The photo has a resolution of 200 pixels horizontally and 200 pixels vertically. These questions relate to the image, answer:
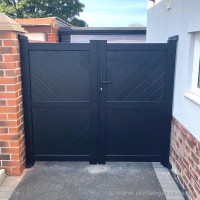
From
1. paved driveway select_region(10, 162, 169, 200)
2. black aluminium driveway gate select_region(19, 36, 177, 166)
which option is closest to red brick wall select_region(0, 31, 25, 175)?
black aluminium driveway gate select_region(19, 36, 177, 166)

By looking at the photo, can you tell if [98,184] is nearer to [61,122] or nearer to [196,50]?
[61,122]

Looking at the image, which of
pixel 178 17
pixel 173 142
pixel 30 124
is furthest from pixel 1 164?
pixel 178 17

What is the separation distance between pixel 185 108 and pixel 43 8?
21214 millimetres

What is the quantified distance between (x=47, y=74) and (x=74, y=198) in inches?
82.0

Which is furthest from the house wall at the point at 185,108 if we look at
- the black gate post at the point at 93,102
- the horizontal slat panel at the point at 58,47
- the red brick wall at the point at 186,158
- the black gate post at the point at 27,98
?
the black gate post at the point at 27,98

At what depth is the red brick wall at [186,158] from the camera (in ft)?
10.5

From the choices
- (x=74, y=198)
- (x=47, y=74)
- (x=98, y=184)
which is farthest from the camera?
(x=47, y=74)

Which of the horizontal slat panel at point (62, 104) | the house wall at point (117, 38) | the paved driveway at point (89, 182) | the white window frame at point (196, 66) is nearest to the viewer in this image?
the white window frame at point (196, 66)

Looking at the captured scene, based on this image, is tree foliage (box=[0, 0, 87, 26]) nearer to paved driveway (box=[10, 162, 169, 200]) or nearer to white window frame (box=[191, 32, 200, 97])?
paved driveway (box=[10, 162, 169, 200])

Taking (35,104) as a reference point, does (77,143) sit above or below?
below

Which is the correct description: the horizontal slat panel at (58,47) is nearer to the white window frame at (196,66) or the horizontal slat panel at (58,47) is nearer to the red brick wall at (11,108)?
the red brick wall at (11,108)

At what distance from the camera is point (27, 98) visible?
4.27m

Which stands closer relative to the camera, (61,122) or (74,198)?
(74,198)

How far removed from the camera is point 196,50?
3.50m
